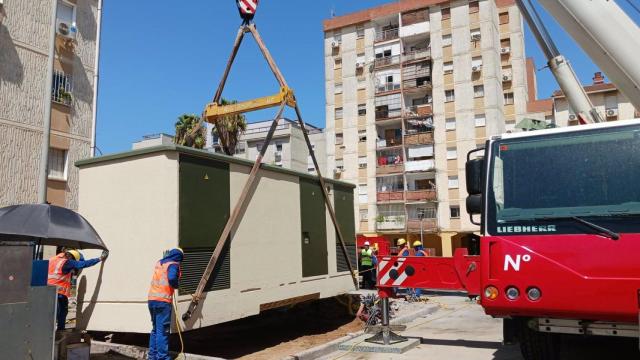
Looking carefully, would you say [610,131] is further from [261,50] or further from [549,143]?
[261,50]

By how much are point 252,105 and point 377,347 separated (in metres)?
4.53

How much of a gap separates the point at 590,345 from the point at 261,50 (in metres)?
6.98

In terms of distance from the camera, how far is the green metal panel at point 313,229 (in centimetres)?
984

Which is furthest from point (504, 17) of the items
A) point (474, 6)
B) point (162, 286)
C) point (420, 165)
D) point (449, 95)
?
point (162, 286)

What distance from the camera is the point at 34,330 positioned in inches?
185

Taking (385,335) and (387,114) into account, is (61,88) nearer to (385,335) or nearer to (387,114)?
(385,335)

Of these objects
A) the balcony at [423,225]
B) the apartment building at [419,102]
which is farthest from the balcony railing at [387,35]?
the balcony at [423,225]

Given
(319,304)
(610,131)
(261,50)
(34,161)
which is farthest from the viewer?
(34,161)

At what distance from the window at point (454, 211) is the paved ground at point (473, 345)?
96.6ft

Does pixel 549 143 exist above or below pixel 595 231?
above

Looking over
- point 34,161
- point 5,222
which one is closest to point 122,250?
point 5,222

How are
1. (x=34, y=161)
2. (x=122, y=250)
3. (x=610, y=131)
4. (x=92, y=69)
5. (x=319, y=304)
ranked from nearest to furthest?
1. (x=610, y=131)
2. (x=122, y=250)
3. (x=319, y=304)
4. (x=34, y=161)
5. (x=92, y=69)

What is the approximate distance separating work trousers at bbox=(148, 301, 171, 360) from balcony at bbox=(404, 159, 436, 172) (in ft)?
117

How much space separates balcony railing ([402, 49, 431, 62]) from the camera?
140 feet
